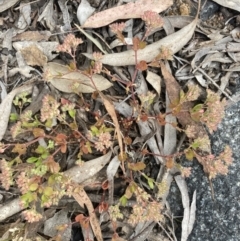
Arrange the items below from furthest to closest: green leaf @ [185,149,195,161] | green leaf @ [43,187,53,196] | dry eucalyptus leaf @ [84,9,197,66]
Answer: dry eucalyptus leaf @ [84,9,197,66]
green leaf @ [185,149,195,161]
green leaf @ [43,187,53,196]

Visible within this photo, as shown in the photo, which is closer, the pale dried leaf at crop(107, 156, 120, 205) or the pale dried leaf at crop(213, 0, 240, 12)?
the pale dried leaf at crop(107, 156, 120, 205)

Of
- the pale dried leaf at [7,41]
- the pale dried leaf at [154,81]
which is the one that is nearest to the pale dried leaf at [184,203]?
the pale dried leaf at [154,81]

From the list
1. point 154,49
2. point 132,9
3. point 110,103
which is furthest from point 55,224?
point 132,9

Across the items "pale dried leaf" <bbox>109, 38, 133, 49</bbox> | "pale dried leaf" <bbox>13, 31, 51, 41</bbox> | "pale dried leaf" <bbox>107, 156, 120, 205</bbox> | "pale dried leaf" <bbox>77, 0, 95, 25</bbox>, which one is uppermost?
"pale dried leaf" <bbox>77, 0, 95, 25</bbox>

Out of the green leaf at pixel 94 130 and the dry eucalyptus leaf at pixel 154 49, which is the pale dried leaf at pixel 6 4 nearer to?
the dry eucalyptus leaf at pixel 154 49

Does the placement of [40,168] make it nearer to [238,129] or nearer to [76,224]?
[76,224]

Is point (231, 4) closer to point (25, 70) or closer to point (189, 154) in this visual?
point (189, 154)

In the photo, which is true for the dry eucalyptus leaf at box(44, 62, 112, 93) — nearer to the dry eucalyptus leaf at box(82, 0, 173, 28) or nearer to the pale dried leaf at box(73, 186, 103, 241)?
the dry eucalyptus leaf at box(82, 0, 173, 28)

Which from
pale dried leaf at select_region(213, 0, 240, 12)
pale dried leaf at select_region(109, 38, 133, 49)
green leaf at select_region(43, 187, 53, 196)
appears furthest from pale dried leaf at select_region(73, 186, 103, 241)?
pale dried leaf at select_region(213, 0, 240, 12)
